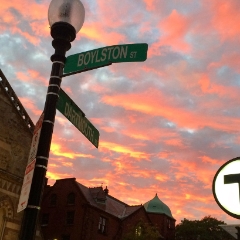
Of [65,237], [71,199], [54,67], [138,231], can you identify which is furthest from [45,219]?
[54,67]

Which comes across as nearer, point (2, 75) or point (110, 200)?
point (2, 75)

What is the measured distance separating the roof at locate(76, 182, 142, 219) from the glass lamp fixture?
39.3 metres

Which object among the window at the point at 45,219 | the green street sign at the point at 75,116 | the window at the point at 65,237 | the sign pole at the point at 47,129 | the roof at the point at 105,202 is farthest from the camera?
the roof at the point at 105,202

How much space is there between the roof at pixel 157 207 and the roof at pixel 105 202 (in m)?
14.7

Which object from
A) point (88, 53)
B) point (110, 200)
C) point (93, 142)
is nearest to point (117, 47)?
point (88, 53)

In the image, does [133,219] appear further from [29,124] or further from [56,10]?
[56,10]

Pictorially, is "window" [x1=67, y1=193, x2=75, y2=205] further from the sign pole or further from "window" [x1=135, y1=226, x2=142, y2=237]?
the sign pole

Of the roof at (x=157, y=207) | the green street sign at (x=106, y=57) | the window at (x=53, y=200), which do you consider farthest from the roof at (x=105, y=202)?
the green street sign at (x=106, y=57)

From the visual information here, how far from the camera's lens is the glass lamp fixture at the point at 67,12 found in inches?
227

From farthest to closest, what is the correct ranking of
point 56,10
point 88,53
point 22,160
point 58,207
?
1. point 58,207
2. point 22,160
3. point 88,53
4. point 56,10

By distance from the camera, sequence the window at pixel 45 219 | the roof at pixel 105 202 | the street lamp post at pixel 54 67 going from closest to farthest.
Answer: the street lamp post at pixel 54 67
the window at pixel 45 219
the roof at pixel 105 202

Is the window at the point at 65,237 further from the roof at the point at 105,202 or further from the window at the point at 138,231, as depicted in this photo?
the window at the point at 138,231

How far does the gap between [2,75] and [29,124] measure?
3.60m

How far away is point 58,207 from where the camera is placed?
149 ft
